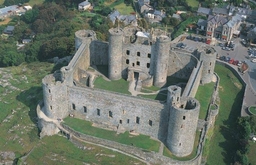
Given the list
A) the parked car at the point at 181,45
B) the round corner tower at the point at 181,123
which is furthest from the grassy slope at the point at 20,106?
the parked car at the point at 181,45

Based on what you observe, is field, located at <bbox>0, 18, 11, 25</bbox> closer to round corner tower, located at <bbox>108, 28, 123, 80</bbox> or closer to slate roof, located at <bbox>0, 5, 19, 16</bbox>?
slate roof, located at <bbox>0, 5, 19, 16</bbox>

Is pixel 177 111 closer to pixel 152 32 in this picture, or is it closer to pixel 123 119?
pixel 123 119

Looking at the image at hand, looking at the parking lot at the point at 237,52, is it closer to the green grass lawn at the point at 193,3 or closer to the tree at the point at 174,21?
the tree at the point at 174,21

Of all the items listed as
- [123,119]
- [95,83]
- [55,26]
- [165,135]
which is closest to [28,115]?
[95,83]

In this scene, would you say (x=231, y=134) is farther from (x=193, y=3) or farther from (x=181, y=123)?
(x=193, y=3)

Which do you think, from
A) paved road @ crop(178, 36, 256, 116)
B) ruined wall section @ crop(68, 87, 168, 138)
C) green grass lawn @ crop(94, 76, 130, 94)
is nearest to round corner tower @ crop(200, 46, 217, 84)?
paved road @ crop(178, 36, 256, 116)

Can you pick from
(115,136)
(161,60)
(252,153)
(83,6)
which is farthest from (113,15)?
(252,153)
